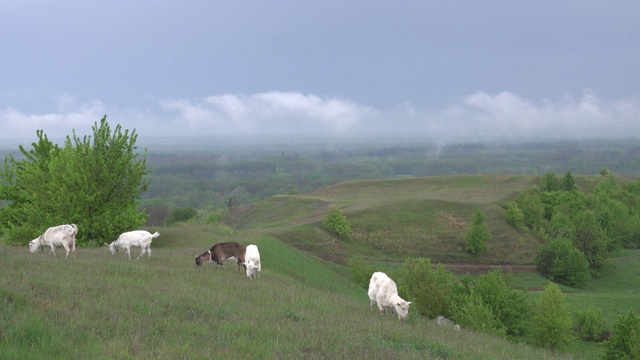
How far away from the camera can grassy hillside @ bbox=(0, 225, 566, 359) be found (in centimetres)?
862

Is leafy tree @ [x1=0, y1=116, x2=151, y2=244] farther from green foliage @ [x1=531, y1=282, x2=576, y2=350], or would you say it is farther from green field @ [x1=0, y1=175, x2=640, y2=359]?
green foliage @ [x1=531, y1=282, x2=576, y2=350]

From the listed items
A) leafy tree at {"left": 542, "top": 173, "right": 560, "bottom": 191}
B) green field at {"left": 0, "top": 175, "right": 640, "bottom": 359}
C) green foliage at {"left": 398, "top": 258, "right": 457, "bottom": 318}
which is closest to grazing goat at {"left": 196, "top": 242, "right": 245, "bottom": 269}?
green field at {"left": 0, "top": 175, "right": 640, "bottom": 359}

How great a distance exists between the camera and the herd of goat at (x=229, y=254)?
1864 cm

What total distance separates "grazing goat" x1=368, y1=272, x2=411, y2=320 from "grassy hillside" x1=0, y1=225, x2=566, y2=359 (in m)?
0.71

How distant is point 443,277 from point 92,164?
36.5m

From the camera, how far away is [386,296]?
18.7 meters

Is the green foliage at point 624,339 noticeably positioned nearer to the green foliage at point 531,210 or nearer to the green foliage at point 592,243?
the green foliage at point 592,243

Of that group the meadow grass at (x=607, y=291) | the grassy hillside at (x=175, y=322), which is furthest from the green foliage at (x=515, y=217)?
the grassy hillside at (x=175, y=322)

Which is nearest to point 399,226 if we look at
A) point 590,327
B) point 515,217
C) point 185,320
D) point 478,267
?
point 478,267

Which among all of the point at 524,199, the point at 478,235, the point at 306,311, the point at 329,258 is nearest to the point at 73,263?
the point at 306,311

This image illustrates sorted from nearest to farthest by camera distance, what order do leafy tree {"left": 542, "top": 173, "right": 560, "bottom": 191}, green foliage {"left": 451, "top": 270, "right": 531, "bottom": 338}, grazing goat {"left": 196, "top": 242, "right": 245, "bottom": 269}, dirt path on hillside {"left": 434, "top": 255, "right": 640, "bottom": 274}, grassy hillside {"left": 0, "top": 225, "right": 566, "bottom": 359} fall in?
grassy hillside {"left": 0, "top": 225, "right": 566, "bottom": 359}, grazing goat {"left": 196, "top": 242, "right": 245, "bottom": 269}, green foliage {"left": 451, "top": 270, "right": 531, "bottom": 338}, dirt path on hillside {"left": 434, "top": 255, "right": 640, "bottom": 274}, leafy tree {"left": 542, "top": 173, "right": 560, "bottom": 191}

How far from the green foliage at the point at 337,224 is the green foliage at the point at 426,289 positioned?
36.0 metres

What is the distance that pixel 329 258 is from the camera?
2869 inches

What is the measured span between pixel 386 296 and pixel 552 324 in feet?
99.2
